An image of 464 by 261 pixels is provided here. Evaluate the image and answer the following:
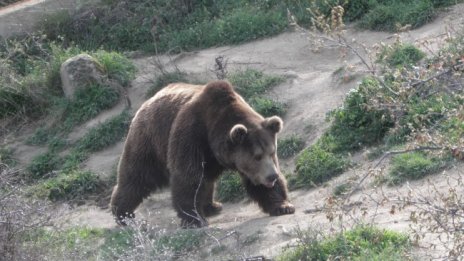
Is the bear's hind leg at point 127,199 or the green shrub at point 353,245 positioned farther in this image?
the bear's hind leg at point 127,199

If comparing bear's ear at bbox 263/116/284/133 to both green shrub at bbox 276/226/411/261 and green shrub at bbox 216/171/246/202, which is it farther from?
green shrub at bbox 276/226/411/261

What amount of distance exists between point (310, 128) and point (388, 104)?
5.14 metres

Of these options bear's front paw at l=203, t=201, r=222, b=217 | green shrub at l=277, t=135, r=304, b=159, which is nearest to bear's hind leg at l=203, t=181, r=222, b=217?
bear's front paw at l=203, t=201, r=222, b=217

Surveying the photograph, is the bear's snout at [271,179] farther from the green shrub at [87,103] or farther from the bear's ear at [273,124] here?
the green shrub at [87,103]

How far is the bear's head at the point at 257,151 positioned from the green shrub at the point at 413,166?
1.16 m

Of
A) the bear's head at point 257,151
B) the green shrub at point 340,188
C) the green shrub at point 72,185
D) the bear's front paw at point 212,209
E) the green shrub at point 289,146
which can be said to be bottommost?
the green shrub at point 72,185

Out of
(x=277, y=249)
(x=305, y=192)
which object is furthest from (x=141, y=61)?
(x=277, y=249)

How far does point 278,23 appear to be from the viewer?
15164 millimetres

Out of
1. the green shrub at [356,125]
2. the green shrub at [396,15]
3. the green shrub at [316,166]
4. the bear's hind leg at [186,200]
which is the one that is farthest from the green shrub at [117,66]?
the bear's hind leg at [186,200]

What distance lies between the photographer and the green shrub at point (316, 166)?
1081 cm

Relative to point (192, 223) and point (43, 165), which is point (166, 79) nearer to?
point (43, 165)

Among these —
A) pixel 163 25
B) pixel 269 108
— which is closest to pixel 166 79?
pixel 269 108

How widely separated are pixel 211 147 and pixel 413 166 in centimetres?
204

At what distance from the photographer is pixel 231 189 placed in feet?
37.7
